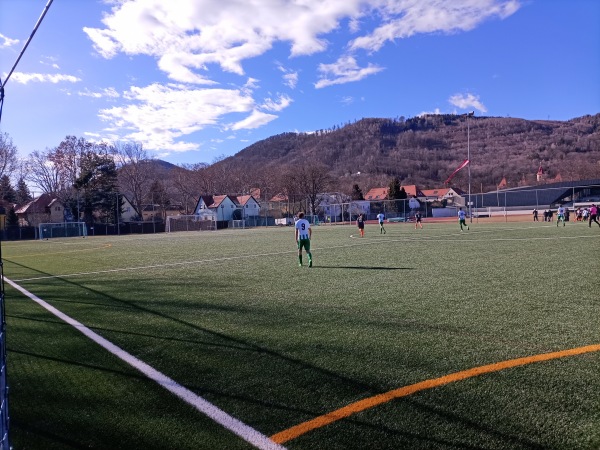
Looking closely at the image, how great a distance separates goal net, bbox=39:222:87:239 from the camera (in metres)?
56.2

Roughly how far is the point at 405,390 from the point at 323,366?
104cm

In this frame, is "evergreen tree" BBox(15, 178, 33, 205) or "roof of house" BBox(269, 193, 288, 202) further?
"roof of house" BBox(269, 193, 288, 202)

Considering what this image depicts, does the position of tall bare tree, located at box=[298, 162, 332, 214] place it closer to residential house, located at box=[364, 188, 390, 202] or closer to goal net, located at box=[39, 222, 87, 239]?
residential house, located at box=[364, 188, 390, 202]

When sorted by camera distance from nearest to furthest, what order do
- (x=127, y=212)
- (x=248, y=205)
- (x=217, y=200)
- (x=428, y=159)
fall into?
1. (x=127, y=212)
2. (x=217, y=200)
3. (x=248, y=205)
4. (x=428, y=159)

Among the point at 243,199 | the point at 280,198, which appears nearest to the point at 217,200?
the point at 243,199

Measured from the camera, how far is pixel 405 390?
13.0ft

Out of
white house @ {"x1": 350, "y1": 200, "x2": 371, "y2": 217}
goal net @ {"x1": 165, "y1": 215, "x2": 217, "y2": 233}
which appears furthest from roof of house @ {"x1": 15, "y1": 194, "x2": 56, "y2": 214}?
white house @ {"x1": 350, "y1": 200, "x2": 371, "y2": 217}

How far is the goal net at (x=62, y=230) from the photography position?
184 feet

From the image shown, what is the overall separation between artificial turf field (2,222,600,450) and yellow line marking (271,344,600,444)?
0.02 meters

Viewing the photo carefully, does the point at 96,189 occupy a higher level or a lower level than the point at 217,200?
higher

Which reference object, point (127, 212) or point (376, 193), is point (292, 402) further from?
point (376, 193)

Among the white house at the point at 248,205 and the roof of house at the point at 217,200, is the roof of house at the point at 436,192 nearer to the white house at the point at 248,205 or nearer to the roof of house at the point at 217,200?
the white house at the point at 248,205

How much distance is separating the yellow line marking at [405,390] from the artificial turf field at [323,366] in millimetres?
19

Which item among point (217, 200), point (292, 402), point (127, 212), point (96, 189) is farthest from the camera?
point (217, 200)
